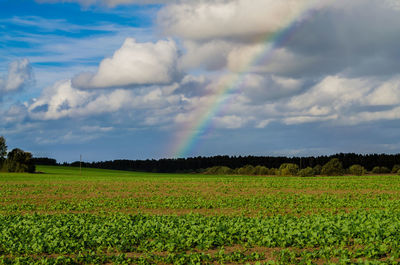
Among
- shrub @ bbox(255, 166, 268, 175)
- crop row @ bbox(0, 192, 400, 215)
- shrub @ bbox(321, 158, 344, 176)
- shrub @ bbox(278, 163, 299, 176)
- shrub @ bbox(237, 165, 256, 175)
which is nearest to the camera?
crop row @ bbox(0, 192, 400, 215)

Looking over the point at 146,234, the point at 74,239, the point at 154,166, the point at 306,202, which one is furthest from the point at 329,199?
the point at 154,166

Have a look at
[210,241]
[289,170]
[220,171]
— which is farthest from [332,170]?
[210,241]

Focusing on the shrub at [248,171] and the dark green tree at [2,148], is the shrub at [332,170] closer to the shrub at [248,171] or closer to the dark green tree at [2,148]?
the shrub at [248,171]

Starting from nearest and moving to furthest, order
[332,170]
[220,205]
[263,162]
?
[220,205] → [332,170] → [263,162]

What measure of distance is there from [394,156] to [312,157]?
2876 cm

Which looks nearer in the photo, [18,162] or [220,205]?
[220,205]

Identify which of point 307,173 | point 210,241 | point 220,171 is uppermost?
point 307,173

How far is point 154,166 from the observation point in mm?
197875

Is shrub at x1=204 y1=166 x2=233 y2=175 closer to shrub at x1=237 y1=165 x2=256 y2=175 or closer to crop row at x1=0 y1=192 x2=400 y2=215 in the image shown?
shrub at x1=237 y1=165 x2=256 y2=175

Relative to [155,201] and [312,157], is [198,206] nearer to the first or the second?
[155,201]

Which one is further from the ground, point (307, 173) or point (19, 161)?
point (19, 161)

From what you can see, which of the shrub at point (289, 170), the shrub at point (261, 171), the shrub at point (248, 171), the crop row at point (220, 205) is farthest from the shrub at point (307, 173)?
the crop row at point (220, 205)

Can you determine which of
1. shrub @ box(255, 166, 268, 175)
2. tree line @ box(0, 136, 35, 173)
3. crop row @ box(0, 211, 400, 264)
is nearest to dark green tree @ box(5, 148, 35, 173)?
tree line @ box(0, 136, 35, 173)

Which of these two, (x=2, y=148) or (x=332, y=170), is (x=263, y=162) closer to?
(x=332, y=170)
